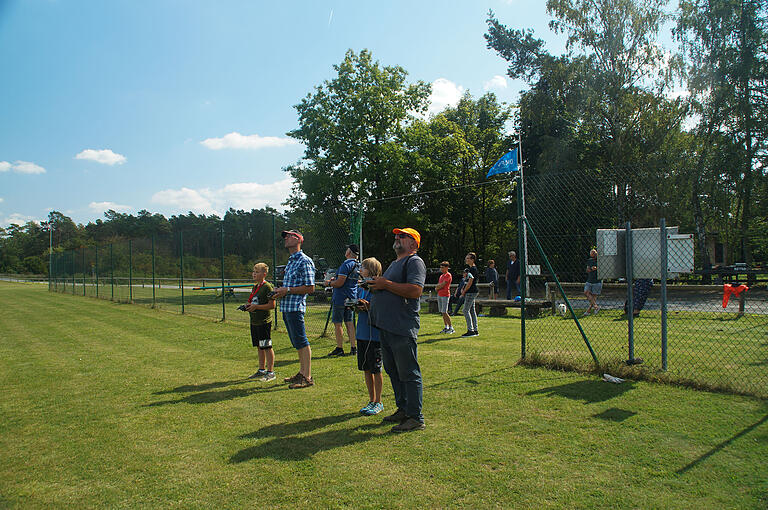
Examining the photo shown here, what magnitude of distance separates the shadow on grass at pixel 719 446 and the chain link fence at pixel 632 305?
96 cm

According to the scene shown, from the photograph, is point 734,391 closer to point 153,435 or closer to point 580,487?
point 580,487

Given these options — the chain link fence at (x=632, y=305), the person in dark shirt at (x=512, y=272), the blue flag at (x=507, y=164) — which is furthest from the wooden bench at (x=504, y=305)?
the blue flag at (x=507, y=164)

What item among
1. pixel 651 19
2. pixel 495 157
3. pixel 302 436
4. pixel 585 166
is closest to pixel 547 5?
pixel 651 19

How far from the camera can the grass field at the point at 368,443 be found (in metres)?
3.17

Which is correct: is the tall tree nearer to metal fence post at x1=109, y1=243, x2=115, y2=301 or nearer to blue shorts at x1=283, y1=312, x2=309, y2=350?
metal fence post at x1=109, y1=243, x2=115, y2=301

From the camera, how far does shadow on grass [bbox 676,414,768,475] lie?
345cm

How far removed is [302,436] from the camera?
13.9 ft

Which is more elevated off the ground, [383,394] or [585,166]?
[585,166]

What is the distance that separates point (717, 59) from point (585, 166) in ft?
24.4

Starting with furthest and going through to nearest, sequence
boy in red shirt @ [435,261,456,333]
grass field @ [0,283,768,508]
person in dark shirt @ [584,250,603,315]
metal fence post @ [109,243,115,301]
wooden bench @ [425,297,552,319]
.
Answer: metal fence post @ [109,243,115,301] → wooden bench @ [425,297,552,319] → person in dark shirt @ [584,250,603,315] → boy in red shirt @ [435,261,456,333] → grass field @ [0,283,768,508]

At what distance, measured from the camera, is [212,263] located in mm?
14391

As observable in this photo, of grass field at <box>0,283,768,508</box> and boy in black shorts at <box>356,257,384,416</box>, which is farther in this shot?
boy in black shorts at <box>356,257,384,416</box>

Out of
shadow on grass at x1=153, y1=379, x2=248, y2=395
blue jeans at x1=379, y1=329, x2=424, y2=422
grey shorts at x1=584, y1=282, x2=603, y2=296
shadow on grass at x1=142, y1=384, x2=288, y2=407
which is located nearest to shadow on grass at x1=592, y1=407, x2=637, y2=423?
blue jeans at x1=379, y1=329, x2=424, y2=422

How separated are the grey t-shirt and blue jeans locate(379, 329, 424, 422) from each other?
9 cm
